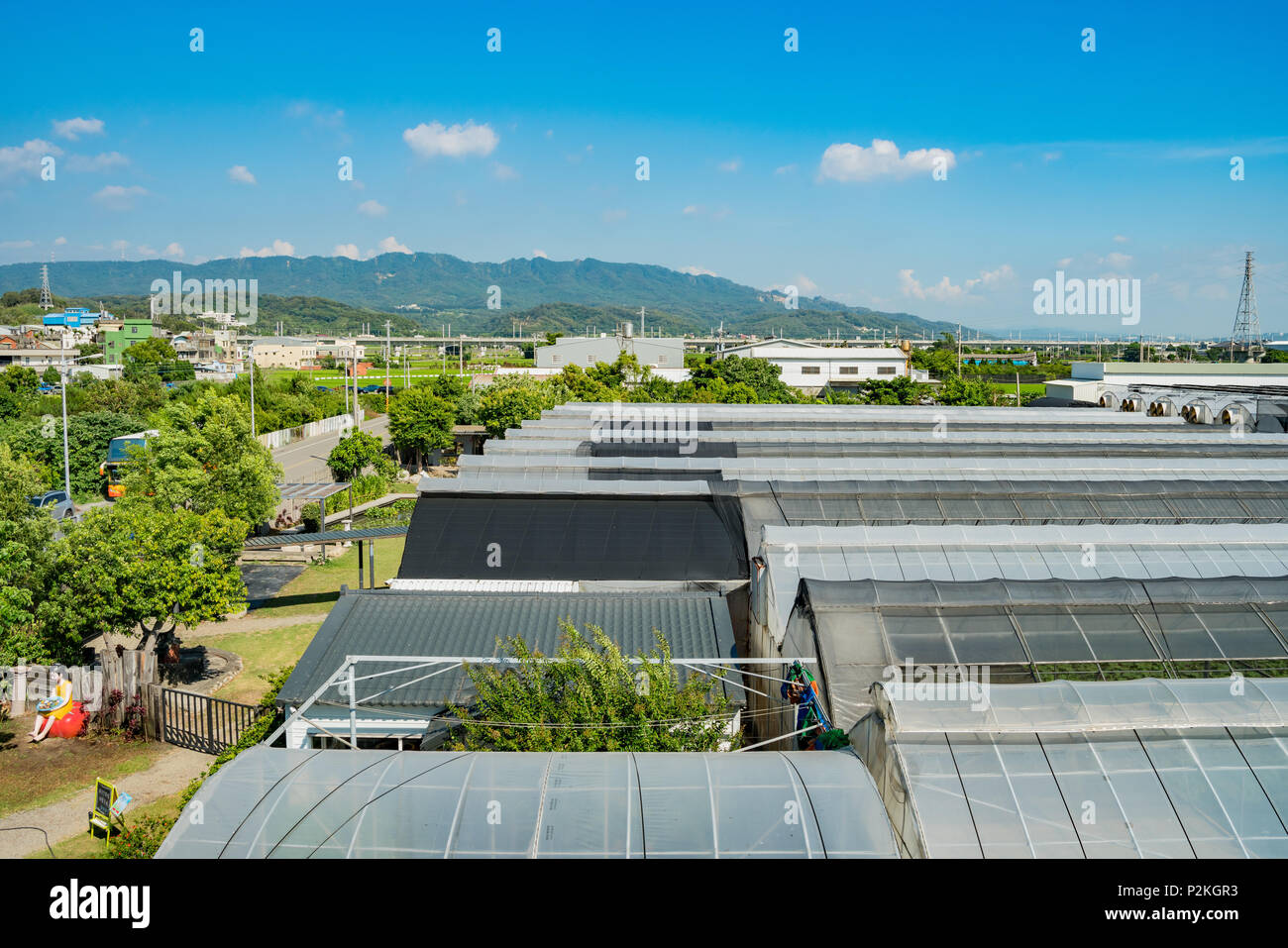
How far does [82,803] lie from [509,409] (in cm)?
3664

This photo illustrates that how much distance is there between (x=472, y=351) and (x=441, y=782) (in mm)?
174812

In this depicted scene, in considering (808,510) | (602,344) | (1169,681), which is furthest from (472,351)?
(1169,681)

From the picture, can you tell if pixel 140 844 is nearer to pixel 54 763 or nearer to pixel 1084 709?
pixel 54 763

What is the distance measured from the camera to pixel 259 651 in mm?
20547

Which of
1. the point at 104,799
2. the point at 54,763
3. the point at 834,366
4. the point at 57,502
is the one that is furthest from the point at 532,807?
the point at 834,366

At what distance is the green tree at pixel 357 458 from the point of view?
41500 millimetres

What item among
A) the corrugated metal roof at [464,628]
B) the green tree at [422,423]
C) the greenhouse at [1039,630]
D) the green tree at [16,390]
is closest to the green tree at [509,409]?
the green tree at [422,423]

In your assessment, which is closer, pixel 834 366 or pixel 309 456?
pixel 309 456

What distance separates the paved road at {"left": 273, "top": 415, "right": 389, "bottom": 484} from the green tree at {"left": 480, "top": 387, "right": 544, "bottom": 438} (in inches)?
265

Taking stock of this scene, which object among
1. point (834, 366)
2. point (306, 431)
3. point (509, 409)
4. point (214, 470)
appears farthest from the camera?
point (834, 366)

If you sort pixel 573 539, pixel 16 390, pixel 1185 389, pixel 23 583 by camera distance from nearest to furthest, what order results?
pixel 23 583 → pixel 573 539 → pixel 1185 389 → pixel 16 390

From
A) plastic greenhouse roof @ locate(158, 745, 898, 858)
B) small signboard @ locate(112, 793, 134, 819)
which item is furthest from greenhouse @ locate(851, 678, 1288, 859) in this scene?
small signboard @ locate(112, 793, 134, 819)
